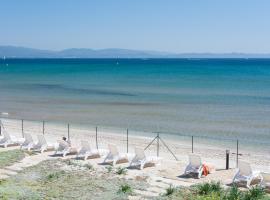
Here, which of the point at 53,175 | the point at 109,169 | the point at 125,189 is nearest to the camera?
the point at 125,189

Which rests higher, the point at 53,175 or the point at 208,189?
the point at 208,189

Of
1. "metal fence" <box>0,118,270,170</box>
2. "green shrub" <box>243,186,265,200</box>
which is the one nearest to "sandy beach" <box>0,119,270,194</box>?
"metal fence" <box>0,118,270,170</box>

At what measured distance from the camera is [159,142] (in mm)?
28484

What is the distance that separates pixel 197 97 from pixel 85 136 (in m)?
36.1

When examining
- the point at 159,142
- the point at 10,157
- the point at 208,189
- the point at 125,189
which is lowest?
the point at 159,142

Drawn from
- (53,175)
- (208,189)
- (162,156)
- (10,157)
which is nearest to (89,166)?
(53,175)

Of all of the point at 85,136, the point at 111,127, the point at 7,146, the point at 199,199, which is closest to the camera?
the point at 199,199

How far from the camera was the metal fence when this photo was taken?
81.9ft

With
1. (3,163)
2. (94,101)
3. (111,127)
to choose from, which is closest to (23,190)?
(3,163)

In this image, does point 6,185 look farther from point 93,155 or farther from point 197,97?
point 197,97

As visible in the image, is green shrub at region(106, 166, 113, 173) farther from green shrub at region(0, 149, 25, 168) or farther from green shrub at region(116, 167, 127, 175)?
green shrub at region(0, 149, 25, 168)

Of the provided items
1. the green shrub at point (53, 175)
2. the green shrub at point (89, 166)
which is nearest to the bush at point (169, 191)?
the green shrub at point (53, 175)

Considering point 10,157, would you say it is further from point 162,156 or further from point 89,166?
point 162,156

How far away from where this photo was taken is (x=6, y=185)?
1686cm
